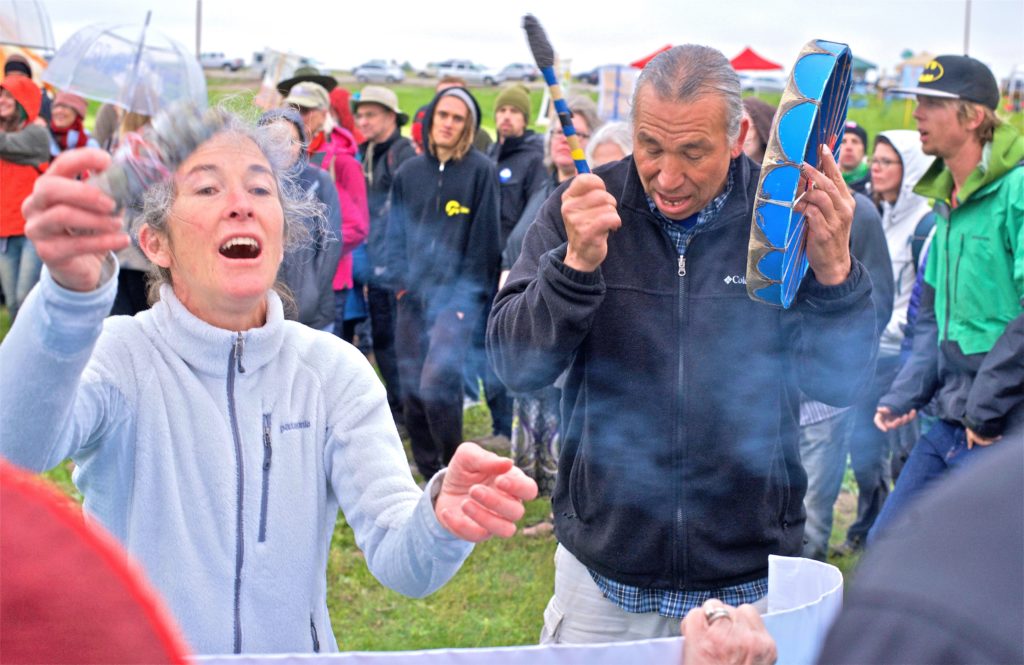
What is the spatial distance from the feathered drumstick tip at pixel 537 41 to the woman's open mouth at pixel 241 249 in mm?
679

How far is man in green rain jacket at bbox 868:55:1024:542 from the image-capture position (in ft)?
12.0

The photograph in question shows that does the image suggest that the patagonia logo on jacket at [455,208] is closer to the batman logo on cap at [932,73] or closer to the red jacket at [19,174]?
the batman logo on cap at [932,73]

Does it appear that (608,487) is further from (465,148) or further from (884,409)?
(465,148)

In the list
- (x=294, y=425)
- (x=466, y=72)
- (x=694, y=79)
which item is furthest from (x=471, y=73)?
(x=294, y=425)

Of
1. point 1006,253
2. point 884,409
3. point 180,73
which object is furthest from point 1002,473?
point 884,409

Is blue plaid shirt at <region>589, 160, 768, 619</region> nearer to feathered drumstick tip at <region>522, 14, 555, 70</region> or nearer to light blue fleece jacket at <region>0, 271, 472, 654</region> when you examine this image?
feathered drumstick tip at <region>522, 14, 555, 70</region>

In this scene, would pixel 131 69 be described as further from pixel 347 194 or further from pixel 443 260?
pixel 347 194

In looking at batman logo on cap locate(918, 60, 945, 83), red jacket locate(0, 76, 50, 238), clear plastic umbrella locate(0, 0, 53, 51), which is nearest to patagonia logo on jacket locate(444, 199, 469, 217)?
batman logo on cap locate(918, 60, 945, 83)

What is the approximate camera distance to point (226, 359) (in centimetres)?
211

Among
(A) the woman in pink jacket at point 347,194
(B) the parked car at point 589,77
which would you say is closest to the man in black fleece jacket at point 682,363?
(A) the woman in pink jacket at point 347,194

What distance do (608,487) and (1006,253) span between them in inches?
79.8

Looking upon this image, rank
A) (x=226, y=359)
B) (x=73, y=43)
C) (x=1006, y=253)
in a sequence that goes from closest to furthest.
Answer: (x=226, y=359) < (x=73, y=43) < (x=1006, y=253)

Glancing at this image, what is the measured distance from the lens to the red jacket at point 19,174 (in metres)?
7.90

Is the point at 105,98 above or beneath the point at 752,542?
above
